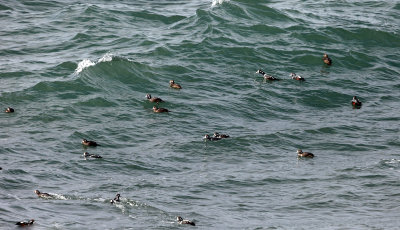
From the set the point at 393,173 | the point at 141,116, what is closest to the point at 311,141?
the point at 393,173

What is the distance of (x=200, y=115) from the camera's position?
3281 cm

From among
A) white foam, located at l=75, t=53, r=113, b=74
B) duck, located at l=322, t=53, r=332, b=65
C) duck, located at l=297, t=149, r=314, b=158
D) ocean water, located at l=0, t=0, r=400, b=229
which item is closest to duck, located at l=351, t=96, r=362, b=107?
ocean water, located at l=0, t=0, r=400, b=229

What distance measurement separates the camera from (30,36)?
4341cm

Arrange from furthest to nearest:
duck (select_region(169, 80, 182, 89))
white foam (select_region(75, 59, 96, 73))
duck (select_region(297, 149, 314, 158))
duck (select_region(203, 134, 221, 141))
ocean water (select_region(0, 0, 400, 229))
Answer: white foam (select_region(75, 59, 96, 73)), duck (select_region(169, 80, 182, 89)), duck (select_region(203, 134, 221, 141)), duck (select_region(297, 149, 314, 158)), ocean water (select_region(0, 0, 400, 229))

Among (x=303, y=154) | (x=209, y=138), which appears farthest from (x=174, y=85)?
(x=303, y=154)

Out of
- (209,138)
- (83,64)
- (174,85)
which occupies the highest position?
(83,64)

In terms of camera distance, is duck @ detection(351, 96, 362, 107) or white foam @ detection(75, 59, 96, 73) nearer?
duck @ detection(351, 96, 362, 107)

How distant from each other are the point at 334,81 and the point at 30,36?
56.8ft

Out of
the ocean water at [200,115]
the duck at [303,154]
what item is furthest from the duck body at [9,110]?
the duck at [303,154]

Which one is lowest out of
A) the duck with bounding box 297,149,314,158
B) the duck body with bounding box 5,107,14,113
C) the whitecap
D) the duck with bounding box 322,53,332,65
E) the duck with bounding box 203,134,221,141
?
the duck body with bounding box 5,107,14,113

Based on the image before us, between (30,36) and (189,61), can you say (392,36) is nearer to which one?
(189,61)

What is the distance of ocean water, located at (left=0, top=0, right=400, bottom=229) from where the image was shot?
24.1 m

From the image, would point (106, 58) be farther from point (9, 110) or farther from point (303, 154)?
point (303, 154)

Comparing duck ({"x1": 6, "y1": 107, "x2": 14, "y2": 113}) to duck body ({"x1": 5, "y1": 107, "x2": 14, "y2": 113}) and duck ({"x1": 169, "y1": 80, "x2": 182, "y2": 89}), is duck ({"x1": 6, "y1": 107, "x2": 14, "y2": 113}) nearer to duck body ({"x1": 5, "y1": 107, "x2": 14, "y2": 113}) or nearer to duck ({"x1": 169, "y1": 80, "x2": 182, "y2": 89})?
duck body ({"x1": 5, "y1": 107, "x2": 14, "y2": 113})
